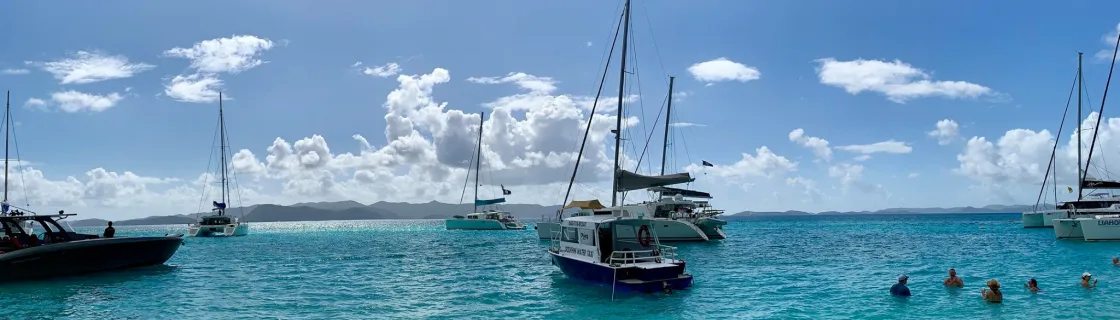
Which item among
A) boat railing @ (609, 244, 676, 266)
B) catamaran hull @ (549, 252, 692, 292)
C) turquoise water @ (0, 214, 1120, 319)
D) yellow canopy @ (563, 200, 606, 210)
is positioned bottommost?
turquoise water @ (0, 214, 1120, 319)

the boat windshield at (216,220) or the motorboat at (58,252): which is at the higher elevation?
the boat windshield at (216,220)

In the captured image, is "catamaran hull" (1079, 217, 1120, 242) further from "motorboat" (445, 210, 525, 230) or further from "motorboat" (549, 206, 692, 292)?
→ "motorboat" (445, 210, 525, 230)

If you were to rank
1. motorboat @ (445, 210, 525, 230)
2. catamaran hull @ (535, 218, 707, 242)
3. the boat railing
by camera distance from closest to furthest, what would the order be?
the boat railing → catamaran hull @ (535, 218, 707, 242) → motorboat @ (445, 210, 525, 230)

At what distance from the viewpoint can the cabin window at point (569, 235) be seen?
1081 inches

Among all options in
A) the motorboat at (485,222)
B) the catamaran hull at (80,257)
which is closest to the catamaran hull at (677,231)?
the catamaran hull at (80,257)

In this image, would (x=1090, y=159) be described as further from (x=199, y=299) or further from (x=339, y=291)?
(x=199, y=299)

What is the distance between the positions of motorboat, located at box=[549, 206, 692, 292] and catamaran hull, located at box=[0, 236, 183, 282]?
21.2 m

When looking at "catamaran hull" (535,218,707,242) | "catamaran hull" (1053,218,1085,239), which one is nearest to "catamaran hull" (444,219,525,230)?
"catamaran hull" (535,218,707,242)

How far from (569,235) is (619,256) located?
3.40 m

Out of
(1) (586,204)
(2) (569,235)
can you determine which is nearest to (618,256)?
(2) (569,235)

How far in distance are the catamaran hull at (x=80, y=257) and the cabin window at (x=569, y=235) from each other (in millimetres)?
21249

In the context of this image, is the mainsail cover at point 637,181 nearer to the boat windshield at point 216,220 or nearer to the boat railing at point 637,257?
the boat railing at point 637,257

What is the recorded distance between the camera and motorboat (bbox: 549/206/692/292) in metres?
23.1

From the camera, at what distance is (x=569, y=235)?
2819 cm
